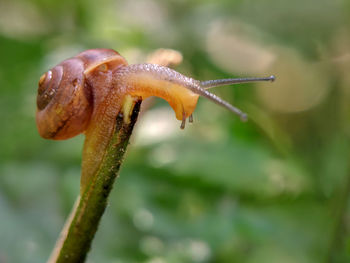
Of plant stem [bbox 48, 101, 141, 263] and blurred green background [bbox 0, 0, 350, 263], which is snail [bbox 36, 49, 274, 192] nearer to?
plant stem [bbox 48, 101, 141, 263]

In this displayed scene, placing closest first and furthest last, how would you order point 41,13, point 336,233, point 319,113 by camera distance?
point 336,233, point 319,113, point 41,13

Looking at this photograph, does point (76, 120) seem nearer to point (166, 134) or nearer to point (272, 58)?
point (166, 134)

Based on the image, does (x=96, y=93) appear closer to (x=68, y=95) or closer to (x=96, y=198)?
(x=68, y=95)

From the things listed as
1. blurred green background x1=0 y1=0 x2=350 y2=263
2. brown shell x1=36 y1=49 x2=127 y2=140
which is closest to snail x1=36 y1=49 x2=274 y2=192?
brown shell x1=36 y1=49 x2=127 y2=140

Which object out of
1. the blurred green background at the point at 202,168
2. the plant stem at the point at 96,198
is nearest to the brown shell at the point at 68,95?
the plant stem at the point at 96,198

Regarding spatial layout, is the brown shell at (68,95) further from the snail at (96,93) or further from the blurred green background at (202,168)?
the blurred green background at (202,168)

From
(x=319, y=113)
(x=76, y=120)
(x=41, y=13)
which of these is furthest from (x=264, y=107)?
(x=76, y=120)

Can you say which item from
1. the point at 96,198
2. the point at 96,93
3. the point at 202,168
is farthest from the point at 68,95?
the point at 202,168
